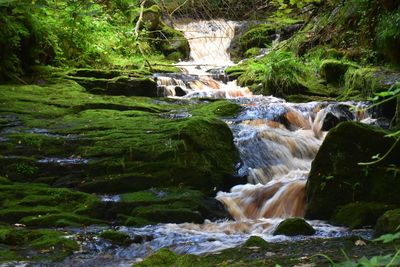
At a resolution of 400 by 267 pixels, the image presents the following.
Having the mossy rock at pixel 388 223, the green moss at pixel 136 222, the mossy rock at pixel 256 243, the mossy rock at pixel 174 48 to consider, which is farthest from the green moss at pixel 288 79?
the mossy rock at pixel 256 243

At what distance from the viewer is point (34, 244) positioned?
4.67 metres

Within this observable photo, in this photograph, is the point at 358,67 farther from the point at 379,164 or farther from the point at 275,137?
the point at 379,164

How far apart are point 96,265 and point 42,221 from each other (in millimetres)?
1293

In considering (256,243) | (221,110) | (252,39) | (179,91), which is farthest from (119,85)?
(252,39)

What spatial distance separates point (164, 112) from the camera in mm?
9953

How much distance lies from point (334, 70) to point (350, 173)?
7.13 metres

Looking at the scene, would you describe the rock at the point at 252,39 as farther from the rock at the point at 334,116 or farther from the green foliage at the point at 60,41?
the rock at the point at 334,116

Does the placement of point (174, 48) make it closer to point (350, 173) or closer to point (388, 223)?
point (350, 173)

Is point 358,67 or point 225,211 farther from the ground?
point 358,67

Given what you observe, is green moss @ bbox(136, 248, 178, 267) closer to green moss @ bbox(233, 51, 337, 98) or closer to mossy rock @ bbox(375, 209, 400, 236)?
mossy rock @ bbox(375, 209, 400, 236)

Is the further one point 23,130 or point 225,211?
point 23,130

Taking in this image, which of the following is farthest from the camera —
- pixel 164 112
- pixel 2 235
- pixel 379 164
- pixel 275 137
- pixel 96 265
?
pixel 164 112

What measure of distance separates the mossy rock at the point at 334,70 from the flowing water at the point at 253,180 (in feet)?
5.66

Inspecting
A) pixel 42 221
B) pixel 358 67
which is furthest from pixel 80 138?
pixel 358 67
